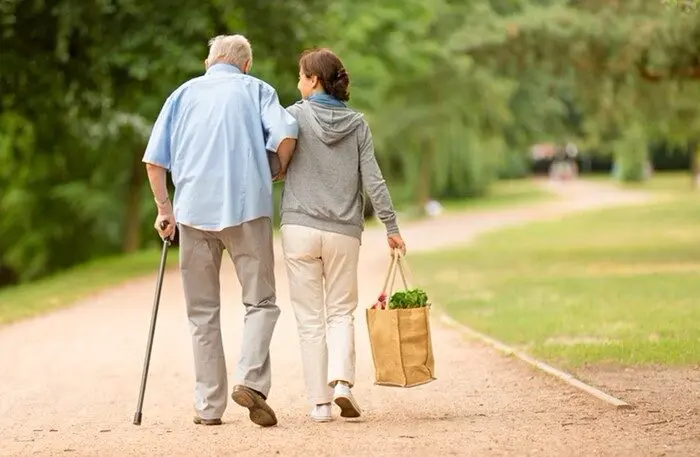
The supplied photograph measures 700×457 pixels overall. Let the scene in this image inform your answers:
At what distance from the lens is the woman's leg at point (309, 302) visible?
26.3 feet

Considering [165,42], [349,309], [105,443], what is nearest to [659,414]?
[349,309]

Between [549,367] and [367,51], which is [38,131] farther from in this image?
[549,367]

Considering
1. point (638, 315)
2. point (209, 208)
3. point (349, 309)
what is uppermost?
point (209, 208)

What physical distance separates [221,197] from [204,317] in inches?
25.0

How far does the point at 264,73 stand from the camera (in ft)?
79.4

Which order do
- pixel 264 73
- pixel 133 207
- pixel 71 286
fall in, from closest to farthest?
pixel 71 286
pixel 264 73
pixel 133 207

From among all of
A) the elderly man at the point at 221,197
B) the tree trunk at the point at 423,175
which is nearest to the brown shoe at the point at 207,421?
the elderly man at the point at 221,197

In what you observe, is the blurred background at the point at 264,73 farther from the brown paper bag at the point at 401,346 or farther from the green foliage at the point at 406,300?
the brown paper bag at the point at 401,346

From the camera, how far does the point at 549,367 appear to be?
33.7 feet

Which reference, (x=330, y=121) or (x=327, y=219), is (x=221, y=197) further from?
(x=330, y=121)

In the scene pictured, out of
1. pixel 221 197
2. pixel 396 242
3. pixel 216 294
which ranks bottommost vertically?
pixel 216 294

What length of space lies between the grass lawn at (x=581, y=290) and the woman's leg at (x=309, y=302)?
9.99 feet

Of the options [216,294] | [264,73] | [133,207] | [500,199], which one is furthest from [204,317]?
[500,199]

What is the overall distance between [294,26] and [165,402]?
13.2 meters
